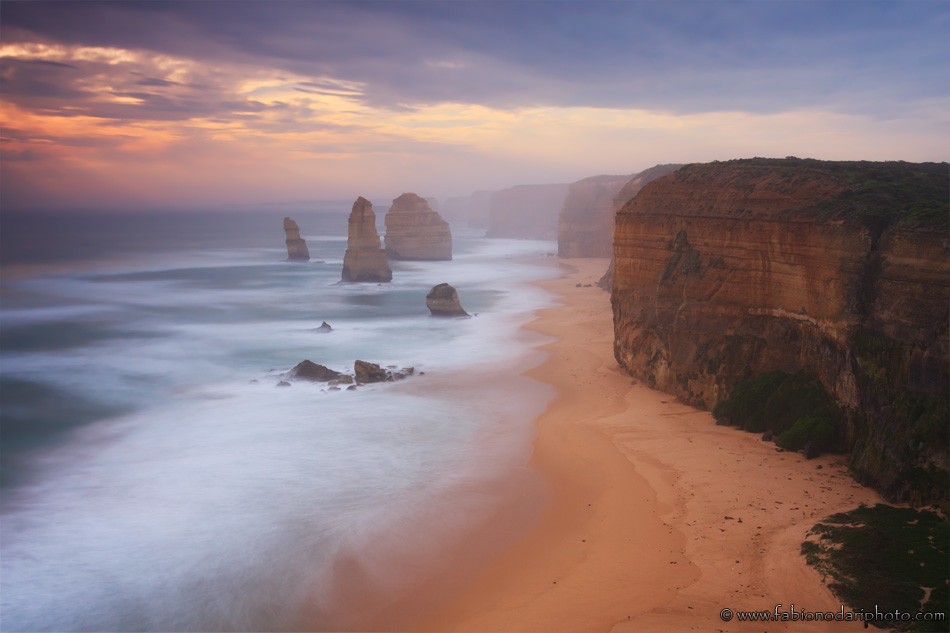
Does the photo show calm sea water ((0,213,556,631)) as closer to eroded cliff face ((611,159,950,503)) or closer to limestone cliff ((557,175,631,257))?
eroded cliff face ((611,159,950,503))

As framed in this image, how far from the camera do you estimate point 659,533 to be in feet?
35.7

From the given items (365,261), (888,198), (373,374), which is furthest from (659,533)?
(365,261)

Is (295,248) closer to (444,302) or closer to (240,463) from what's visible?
(444,302)

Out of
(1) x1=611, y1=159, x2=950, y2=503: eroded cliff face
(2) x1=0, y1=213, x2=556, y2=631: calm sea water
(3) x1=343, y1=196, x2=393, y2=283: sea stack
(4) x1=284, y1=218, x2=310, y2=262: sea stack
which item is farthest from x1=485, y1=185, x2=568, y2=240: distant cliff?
(1) x1=611, y1=159, x2=950, y2=503: eroded cliff face

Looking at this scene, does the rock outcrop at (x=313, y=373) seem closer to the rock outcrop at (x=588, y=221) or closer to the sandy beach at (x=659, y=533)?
the sandy beach at (x=659, y=533)

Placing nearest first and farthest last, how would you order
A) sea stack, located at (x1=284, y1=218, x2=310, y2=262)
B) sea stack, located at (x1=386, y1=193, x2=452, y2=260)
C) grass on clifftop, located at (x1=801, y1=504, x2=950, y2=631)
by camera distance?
grass on clifftop, located at (x1=801, y1=504, x2=950, y2=631) → sea stack, located at (x1=386, y1=193, x2=452, y2=260) → sea stack, located at (x1=284, y1=218, x2=310, y2=262)

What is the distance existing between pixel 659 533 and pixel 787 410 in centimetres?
573

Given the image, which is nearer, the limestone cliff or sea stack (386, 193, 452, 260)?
the limestone cliff

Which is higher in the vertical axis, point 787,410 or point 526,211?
point 526,211

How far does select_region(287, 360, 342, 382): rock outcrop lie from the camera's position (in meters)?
24.1

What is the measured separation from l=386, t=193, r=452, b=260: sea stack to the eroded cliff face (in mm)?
56922

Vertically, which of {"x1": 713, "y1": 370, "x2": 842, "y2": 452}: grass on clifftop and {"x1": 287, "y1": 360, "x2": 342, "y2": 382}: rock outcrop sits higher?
{"x1": 713, "y1": 370, "x2": 842, "y2": 452}: grass on clifftop

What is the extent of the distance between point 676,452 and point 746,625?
6.44 metres

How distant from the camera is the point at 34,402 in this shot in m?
23.6
